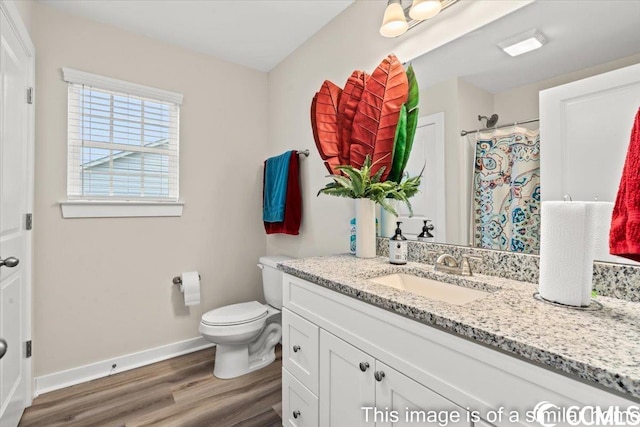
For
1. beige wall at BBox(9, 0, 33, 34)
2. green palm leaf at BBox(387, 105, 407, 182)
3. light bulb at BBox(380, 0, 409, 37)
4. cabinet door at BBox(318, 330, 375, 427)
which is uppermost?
beige wall at BBox(9, 0, 33, 34)

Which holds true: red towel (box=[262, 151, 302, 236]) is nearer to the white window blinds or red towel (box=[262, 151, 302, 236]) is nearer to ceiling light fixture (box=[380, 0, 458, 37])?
the white window blinds

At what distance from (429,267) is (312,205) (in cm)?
111

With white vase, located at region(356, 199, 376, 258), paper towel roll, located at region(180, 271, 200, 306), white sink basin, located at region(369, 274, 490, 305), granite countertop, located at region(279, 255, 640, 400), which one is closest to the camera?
granite countertop, located at region(279, 255, 640, 400)

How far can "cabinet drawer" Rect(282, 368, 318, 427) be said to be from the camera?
48.3 inches

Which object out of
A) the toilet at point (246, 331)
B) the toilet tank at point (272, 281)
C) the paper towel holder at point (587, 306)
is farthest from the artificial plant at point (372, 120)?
the toilet at point (246, 331)

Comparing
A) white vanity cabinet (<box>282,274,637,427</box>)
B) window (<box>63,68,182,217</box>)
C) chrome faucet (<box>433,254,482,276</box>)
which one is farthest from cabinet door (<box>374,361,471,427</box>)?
window (<box>63,68,182,217</box>)

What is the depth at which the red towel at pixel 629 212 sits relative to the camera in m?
0.64

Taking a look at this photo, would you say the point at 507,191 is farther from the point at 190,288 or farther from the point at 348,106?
the point at 190,288

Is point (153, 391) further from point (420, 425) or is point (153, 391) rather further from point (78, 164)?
point (420, 425)

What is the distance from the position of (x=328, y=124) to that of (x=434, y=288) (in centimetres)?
106

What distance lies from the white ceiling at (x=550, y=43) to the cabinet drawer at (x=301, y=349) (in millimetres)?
1256

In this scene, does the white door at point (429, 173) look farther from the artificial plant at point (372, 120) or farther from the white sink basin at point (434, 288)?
the white sink basin at point (434, 288)

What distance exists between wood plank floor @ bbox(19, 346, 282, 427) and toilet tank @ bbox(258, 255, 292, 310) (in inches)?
18.9

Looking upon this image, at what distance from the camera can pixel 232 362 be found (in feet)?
6.74
